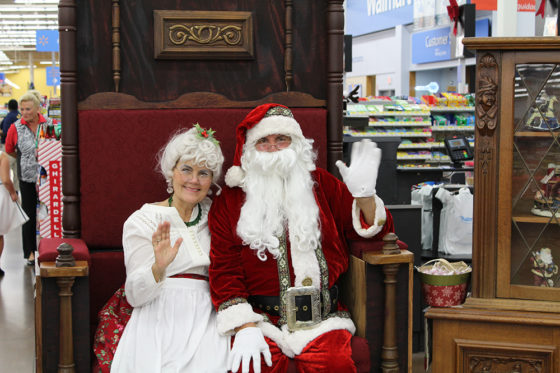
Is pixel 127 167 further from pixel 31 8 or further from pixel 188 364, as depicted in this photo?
pixel 31 8

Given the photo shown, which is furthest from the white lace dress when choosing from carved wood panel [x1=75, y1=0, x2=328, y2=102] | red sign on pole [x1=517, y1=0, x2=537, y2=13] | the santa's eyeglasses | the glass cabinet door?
red sign on pole [x1=517, y1=0, x2=537, y2=13]

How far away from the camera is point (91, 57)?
3141 millimetres

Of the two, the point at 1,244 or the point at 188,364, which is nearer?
the point at 188,364

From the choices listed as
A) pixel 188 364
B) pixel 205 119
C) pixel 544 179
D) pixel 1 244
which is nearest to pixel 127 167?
pixel 205 119

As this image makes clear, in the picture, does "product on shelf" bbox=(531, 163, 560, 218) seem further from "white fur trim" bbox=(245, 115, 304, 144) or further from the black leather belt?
"white fur trim" bbox=(245, 115, 304, 144)

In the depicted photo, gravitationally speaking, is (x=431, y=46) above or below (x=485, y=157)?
above

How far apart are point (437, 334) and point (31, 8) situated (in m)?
14.8

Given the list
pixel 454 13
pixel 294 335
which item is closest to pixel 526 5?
pixel 454 13

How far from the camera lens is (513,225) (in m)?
2.87

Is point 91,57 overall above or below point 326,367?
above

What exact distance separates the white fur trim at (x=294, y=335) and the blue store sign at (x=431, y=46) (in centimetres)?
1326

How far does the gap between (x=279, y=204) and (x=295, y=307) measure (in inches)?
16.6

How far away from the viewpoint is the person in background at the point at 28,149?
643 centimetres

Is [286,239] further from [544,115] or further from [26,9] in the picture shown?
[26,9]
